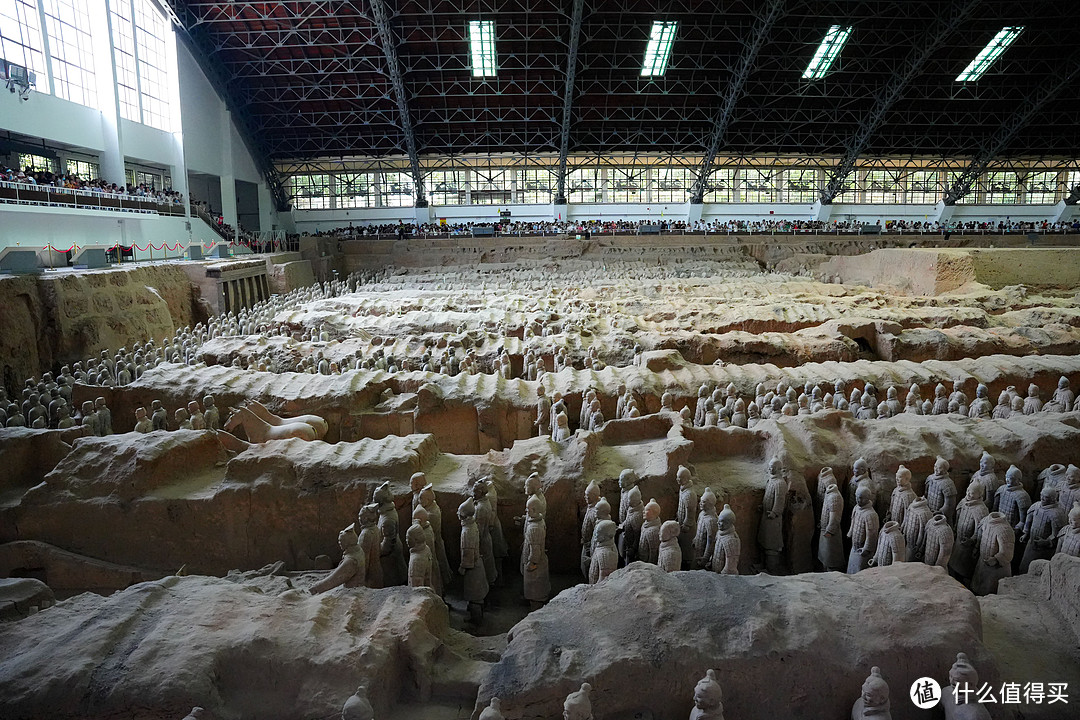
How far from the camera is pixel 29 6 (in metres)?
14.9

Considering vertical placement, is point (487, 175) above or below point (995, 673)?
above

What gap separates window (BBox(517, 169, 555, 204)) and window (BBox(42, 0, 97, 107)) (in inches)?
675

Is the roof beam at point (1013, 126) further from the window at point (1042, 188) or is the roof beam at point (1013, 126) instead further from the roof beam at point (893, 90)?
the roof beam at point (893, 90)

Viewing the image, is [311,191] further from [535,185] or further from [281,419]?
[281,419]

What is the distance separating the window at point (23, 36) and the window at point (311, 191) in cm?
1533

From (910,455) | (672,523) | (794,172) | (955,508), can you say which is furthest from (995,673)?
(794,172)

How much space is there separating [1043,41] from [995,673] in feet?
87.2

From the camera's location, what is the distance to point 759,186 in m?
31.4

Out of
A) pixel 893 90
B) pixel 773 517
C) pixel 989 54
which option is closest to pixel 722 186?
pixel 893 90

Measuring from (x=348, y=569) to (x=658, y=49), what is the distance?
2239 cm

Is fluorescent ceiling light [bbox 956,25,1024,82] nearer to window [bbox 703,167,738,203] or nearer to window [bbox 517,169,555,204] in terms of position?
window [bbox 703,167,738,203]

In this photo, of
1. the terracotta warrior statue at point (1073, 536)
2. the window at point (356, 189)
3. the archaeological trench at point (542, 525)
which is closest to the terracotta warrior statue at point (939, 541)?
the archaeological trench at point (542, 525)

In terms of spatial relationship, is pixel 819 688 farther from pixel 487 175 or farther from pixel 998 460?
pixel 487 175

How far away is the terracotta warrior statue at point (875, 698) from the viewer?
2596 mm
